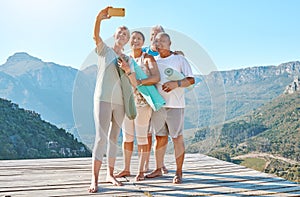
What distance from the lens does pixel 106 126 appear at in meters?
2.96

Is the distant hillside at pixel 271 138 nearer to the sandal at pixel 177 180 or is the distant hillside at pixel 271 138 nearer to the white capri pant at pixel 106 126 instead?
the sandal at pixel 177 180

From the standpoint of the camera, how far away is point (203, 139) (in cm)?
353

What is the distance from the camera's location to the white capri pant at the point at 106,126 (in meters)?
2.92

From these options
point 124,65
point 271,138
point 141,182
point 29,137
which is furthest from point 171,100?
point 271,138

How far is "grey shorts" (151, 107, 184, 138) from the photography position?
3232 mm

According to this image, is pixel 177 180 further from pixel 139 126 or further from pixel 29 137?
pixel 29 137

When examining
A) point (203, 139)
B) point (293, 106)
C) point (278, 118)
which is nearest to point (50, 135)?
point (203, 139)

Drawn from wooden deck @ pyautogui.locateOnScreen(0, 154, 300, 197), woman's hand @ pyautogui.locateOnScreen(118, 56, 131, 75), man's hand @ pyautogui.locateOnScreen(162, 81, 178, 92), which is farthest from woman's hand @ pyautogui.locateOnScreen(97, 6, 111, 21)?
wooden deck @ pyautogui.locateOnScreen(0, 154, 300, 197)

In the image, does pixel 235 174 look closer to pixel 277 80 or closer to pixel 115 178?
pixel 115 178

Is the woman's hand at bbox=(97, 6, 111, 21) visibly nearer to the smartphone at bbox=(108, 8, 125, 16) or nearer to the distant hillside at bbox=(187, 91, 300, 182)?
the smartphone at bbox=(108, 8, 125, 16)

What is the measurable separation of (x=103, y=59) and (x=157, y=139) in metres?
0.99

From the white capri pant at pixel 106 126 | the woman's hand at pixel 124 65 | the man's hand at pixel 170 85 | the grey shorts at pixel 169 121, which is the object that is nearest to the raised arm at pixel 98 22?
the woman's hand at pixel 124 65

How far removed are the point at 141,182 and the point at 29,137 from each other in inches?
459

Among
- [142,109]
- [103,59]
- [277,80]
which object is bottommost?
[277,80]
